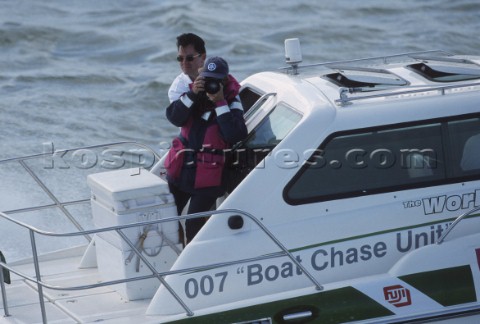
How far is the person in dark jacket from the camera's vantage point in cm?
589

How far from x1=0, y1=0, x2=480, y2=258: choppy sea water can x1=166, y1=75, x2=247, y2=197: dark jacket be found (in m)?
5.99

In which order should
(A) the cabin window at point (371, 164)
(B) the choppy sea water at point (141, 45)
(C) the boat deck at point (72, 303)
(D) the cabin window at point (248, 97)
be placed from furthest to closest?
1. (B) the choppy sea water at point (141, 45)
2. (D) the cabin window at point (248, 97)
3. (C) the boat deck at point (72, 303)
4. (A) the cabin window at point (371, 164)

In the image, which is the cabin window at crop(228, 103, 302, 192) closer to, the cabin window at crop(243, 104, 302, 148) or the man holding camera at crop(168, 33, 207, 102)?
the cabin window at crop(243, 104, 302, 148)

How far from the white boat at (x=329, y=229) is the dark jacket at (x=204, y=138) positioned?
0.71ft

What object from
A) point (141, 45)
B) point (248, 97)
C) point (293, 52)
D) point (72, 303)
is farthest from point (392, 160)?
point (141, 45)

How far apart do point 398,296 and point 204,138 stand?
1626mm

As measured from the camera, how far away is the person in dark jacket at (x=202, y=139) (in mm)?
5895

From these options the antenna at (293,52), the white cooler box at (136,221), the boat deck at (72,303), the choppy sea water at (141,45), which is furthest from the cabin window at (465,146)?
the choppy sea water at (141,45)

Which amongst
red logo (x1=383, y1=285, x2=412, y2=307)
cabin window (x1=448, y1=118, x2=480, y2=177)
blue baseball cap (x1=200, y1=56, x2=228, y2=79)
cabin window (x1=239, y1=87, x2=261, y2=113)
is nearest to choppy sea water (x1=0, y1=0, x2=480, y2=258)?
cabin window (x1=239, y1=87, x2=261, y2=113)

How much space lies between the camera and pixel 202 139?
19.8 feet

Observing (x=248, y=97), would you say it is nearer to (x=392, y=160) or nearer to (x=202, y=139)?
(x=202, y=139)

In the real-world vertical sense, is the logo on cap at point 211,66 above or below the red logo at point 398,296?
above

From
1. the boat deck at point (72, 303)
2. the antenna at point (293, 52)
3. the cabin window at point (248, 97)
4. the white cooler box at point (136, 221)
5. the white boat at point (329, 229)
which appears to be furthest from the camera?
the cabin window at point (248, 97)

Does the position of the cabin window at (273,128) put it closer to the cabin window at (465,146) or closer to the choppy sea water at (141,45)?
the cabin window at (465,146)
